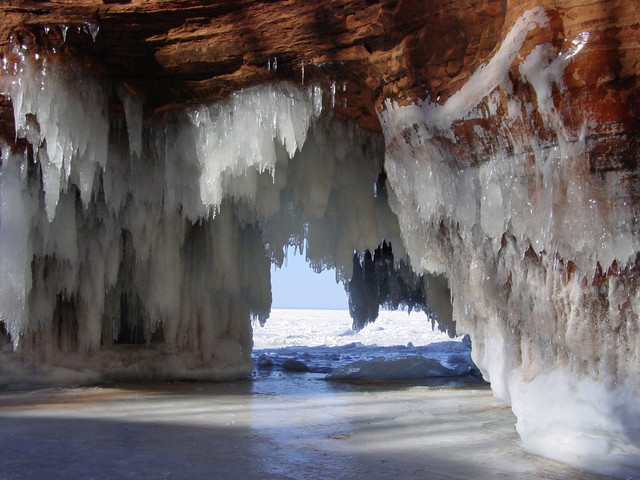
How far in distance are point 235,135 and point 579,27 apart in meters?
2.56

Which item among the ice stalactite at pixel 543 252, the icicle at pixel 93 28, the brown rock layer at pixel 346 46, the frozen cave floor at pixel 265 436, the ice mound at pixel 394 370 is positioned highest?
the icicle at pixel 93 28

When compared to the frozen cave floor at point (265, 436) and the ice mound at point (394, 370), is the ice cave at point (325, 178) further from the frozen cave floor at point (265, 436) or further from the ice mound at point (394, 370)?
the ice mound at point (394, 370)

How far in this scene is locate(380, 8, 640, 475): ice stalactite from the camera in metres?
2.73

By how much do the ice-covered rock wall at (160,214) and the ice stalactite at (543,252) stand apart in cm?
136

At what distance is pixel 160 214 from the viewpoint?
5.64 metres

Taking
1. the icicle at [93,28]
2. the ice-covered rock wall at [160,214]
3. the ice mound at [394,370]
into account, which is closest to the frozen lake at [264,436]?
the ice-covered rock wall at [160,214]

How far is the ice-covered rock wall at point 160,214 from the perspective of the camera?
4410 millimetres

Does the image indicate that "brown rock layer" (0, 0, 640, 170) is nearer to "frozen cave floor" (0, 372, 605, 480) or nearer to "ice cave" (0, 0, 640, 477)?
"ice cave" (0, 0, 640, 477)

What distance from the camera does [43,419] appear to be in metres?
3.64

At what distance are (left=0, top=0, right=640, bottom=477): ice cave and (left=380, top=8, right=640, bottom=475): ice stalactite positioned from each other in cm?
1

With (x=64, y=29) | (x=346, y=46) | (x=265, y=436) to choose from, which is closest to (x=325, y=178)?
(x=346, y=46)

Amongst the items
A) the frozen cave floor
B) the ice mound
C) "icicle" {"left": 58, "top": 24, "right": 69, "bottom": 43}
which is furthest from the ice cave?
the ice mound

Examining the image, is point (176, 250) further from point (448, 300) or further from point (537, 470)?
point (537, 470)

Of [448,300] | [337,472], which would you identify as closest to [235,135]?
[337,472]
